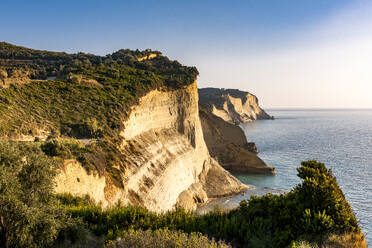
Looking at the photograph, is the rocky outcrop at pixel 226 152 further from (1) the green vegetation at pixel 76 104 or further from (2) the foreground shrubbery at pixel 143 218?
(2) the foreground shrubbery at pixel 143 218

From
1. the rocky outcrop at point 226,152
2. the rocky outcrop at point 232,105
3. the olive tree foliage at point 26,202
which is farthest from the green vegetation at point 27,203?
the rocky outcrop at point 232,105

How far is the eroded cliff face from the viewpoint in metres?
17.5

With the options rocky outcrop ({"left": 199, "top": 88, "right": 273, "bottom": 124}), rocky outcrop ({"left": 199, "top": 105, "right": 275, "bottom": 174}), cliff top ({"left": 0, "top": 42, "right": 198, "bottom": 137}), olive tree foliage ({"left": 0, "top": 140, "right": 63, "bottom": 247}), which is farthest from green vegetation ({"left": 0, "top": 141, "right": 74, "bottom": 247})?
rocky outcrop ({"left": 199, "top": 88, "right": 273, "bottom": 124})

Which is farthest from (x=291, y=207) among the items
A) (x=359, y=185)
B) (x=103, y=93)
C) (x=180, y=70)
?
(x=180, y=70)

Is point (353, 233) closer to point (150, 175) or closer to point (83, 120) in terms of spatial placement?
point (150, 175)

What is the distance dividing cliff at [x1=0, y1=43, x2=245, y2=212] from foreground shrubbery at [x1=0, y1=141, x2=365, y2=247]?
4.47 metres

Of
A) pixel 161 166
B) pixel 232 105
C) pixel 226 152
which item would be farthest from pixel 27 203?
pixel 232 105

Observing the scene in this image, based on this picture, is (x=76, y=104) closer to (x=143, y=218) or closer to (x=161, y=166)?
(x=161, y=166)

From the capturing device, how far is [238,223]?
1028 cm

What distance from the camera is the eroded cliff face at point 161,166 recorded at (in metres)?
17.5

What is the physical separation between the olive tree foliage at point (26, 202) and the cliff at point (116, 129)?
15.7 feet

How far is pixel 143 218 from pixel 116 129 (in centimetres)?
1456

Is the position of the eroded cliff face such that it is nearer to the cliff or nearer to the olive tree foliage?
the cliff

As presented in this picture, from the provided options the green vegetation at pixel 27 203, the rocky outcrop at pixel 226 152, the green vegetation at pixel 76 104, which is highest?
the green vegetation at pixel 76 104
